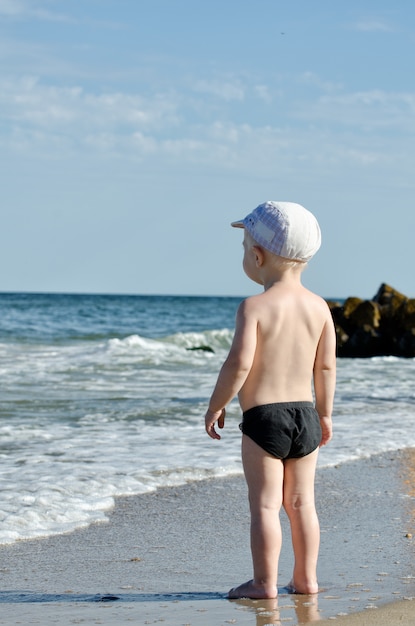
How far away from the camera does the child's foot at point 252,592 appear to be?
3.50m

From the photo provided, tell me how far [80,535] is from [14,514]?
1.72 ft

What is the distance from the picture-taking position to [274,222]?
11.6 ft

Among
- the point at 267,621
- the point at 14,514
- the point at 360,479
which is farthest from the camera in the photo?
the point at 360,479

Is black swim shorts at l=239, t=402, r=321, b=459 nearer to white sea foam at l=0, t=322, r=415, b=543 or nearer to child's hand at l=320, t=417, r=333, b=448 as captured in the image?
child's hand at l=320, t=417, r=333, b=448

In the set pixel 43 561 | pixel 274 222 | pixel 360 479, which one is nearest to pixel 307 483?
pixel 274 222

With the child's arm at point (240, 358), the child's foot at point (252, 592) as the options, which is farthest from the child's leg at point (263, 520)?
the child's arm at point (240, 358)

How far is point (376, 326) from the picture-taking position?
2358 centimetres

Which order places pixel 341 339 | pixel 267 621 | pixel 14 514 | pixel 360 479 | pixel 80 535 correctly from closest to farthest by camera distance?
pixel 267 621 < pixel 80 535 < pixel 14 514 < pixel 360 479 < pixel 341 339

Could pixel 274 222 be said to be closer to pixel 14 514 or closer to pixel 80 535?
pixel 80 535

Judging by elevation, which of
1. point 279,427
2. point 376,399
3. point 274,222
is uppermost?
point 274,222

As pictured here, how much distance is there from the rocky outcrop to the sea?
3.84m

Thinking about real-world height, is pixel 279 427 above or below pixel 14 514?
above

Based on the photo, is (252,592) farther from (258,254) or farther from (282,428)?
(258,254)

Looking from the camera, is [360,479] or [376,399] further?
[376,399]
